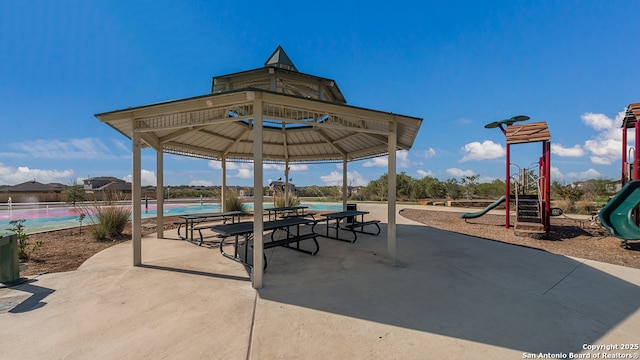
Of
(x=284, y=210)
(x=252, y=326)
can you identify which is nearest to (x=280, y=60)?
(x=284, y=210)

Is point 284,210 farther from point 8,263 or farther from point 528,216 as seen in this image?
point 528,216

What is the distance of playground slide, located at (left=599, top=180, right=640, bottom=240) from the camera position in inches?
240

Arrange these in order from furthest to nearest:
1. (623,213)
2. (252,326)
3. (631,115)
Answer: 1. (631,115)
2. (623,213)
3. (252,326)

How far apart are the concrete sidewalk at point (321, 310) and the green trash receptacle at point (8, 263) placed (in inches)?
9.5

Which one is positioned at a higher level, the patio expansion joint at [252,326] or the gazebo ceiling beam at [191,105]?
the gazebo ceiling beam at [191,105]

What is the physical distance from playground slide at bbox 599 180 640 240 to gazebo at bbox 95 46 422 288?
17.9 ft

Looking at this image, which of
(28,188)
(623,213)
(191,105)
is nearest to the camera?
(191,105)

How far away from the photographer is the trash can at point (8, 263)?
144 inches

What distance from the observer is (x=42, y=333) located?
2.45m

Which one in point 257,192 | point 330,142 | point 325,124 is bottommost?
point 257,192

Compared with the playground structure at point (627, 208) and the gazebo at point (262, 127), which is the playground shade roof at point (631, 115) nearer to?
the playground structure at point (627, 208)

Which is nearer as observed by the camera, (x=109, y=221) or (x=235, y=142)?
(x=109, y=221)

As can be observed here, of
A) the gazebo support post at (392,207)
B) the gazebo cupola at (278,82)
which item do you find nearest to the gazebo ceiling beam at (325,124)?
the gazebo support post at (392,207)

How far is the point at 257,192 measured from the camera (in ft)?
12.2
